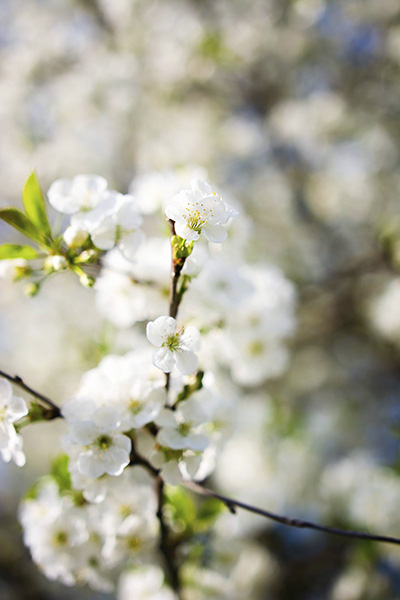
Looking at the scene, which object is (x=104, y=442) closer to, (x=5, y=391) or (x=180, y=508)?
(x=5, y=391)

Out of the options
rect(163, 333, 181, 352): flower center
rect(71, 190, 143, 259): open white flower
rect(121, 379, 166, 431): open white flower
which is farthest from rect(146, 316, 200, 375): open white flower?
rect(71, 190, 143, 259): open white flower

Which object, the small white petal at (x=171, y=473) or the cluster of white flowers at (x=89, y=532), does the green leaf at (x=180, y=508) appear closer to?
the cluster of white flowers at (x=89, y=532)

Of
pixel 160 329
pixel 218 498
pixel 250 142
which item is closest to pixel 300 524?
pixel 218 498

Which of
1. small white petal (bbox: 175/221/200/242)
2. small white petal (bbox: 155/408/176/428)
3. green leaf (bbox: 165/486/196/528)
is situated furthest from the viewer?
green leaf (bbox: 165/486/196/528)

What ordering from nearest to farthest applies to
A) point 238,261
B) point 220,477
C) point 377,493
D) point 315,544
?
point 238,261 < point 377,493 < point 220,477 < point 315,544

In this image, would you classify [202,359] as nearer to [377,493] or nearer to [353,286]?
[377,493]

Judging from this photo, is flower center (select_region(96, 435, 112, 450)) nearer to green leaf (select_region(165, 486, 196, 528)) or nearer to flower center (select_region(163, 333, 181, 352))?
flower center (select_region(163, 333, 181, 352))

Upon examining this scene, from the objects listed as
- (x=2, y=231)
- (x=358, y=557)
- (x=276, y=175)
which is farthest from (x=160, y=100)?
(x=358, y=557)
